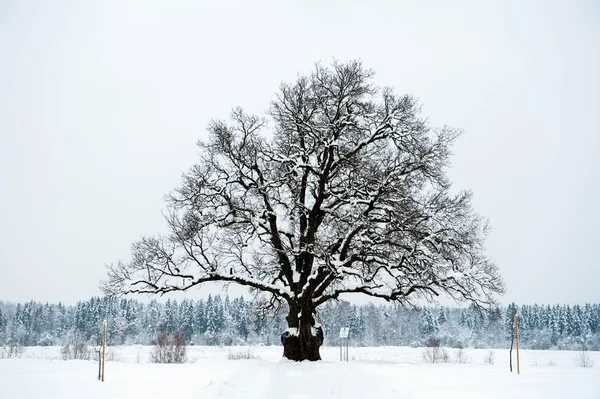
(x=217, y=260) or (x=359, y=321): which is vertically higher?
(x=217, y=260)

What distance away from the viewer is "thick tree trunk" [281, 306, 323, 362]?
17672 millimetres

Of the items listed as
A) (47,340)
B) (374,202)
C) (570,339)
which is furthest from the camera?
(47,340)

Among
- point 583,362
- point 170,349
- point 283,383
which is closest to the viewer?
point 283,383

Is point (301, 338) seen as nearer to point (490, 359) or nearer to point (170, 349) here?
point (170, 349)

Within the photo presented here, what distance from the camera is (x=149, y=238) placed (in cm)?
1839

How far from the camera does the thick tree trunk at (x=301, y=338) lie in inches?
696

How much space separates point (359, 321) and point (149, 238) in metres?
76.8

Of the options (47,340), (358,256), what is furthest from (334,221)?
(47,340)

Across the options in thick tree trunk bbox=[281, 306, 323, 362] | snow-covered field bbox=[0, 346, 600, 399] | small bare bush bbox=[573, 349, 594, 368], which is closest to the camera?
snow-covered field bbox=[0, 346, 600, 399]

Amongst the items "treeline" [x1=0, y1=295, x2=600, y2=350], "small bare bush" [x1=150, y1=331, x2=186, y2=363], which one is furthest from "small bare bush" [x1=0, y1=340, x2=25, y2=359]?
"treeline" [x1=0, y1=295, x2=600, y2=350]

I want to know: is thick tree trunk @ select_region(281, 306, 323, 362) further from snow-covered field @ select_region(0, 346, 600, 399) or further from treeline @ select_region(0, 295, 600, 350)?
treeline @ select_region(0, 295, 600, 350)

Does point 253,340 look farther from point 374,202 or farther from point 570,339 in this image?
point 374,202

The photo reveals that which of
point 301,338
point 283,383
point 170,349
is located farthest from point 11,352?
point 283,383

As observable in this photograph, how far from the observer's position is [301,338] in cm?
1773
